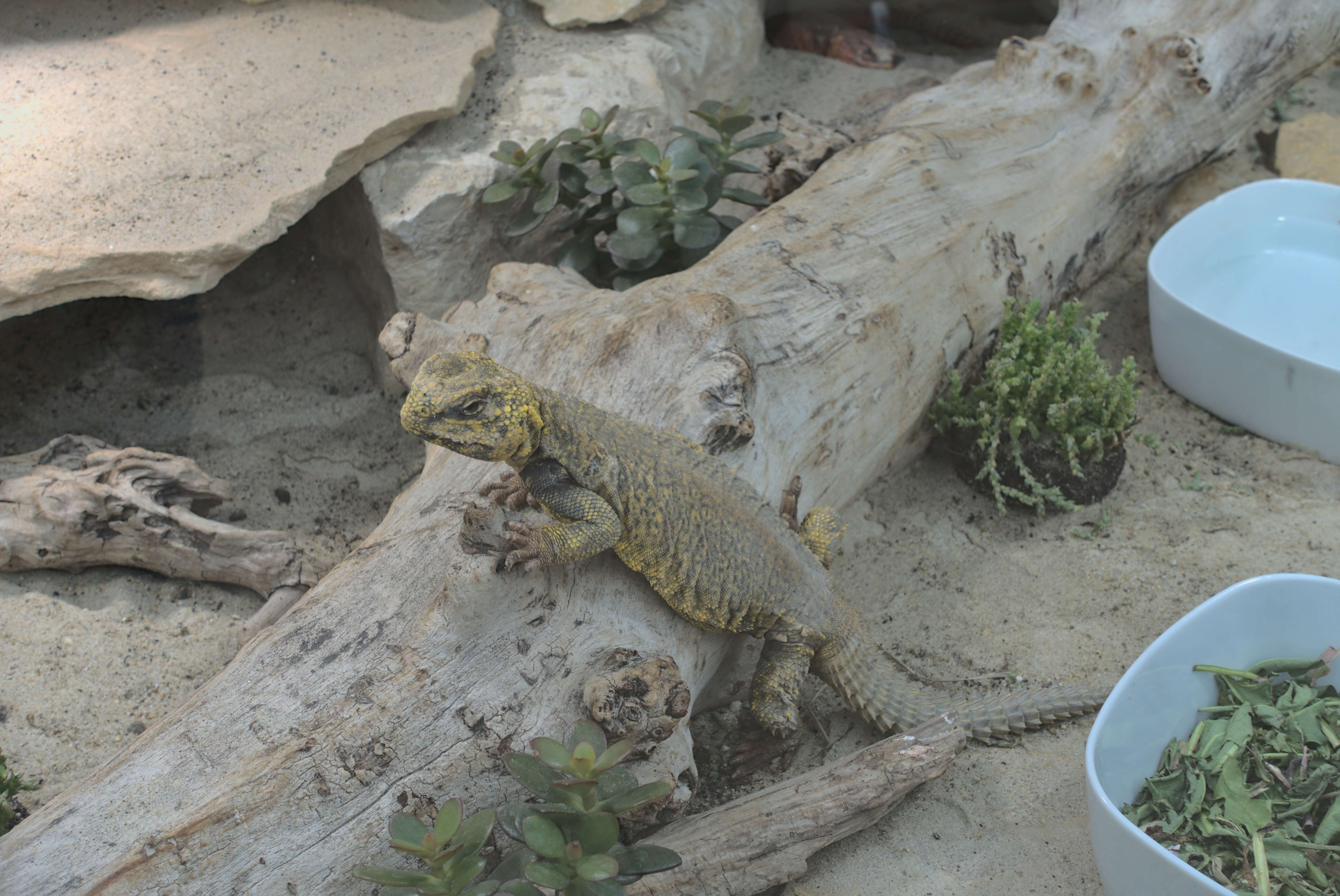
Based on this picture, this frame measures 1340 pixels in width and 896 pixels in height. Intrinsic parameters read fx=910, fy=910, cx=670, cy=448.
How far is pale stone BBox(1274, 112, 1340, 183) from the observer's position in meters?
5.30

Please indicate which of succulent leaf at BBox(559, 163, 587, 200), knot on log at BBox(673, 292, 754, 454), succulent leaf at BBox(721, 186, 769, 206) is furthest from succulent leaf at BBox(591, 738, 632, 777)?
succulent leaf at BBox(721, 186, 769, 206)

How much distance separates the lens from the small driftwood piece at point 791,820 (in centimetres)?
237

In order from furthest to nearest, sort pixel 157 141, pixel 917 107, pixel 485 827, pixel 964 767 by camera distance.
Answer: pixel 917 107, pixel 157 141, pixel 964 767, pixel 485 827

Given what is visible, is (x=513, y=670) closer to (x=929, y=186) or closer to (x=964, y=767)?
(x=964, y=767)

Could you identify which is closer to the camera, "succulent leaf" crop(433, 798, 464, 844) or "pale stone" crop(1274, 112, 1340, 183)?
"succulent leaf" crop(433, 798, 464, 844)

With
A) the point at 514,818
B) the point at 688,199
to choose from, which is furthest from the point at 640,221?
the point at 514,818

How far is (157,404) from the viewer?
4.23m

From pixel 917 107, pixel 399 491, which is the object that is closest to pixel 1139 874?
pixel 399 491

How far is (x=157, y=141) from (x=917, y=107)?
11.5 ft

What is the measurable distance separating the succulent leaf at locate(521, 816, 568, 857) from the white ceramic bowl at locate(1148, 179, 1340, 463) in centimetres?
346

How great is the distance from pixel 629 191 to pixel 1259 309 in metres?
3.11

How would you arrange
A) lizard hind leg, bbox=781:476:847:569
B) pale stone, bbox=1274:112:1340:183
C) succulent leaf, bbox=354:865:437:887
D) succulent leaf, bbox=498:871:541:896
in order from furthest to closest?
pale stone, bbox=1274:112:1340:183 → lizard hind leg, bbox=781:476:847:569 → succulent leaf, bbox=498:871:541:896 → succulent leaf, bbox=354:865:437:887

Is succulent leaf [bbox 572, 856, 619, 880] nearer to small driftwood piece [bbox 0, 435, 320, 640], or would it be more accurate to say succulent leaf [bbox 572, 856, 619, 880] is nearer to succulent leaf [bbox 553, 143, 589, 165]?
small driftwood piece [bbox 0, 435, 320, 640]

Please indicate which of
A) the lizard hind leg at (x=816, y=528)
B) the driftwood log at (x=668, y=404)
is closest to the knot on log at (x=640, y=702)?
the driftwood log at (x=668, y=404)
